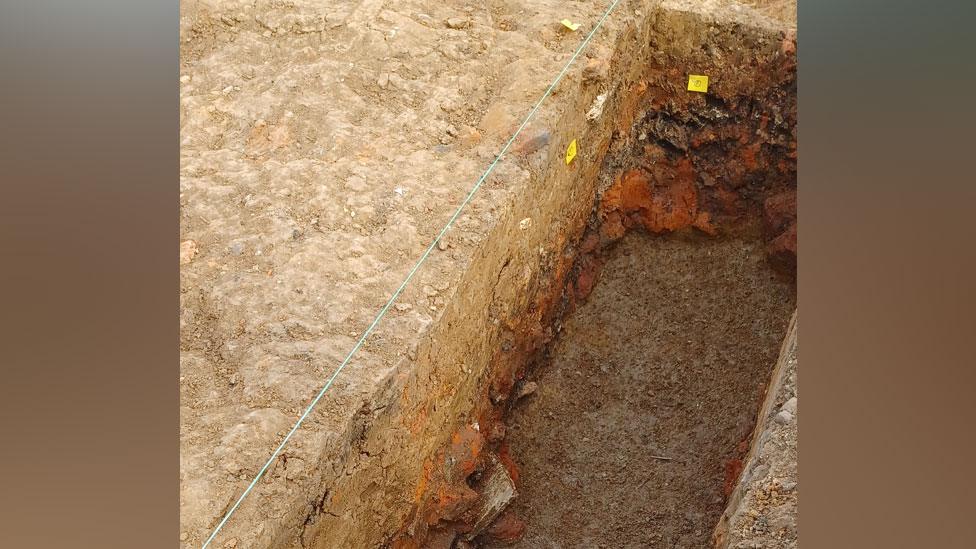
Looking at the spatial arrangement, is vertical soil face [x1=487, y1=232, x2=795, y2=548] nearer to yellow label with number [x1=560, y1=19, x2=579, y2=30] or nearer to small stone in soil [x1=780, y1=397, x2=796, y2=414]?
small stone in soil [x1=780, y1=397, x2=796, y2=414]

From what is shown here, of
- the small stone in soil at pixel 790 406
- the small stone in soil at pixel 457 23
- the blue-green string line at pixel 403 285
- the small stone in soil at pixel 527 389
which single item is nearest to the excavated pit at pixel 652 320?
the small stone in soil at pixel 527 389

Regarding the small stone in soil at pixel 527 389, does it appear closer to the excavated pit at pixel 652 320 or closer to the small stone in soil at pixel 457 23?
the excavated pit at pixel 652 320

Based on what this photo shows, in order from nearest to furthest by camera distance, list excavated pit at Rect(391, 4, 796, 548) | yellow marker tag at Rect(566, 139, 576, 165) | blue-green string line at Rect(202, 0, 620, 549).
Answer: blue-green string line at Rect(202, 0, 620, 549)
excavated pit at Rect(391, 4, 796, 548)
yellow marker tag at Rect(566, 139, 576, 165)

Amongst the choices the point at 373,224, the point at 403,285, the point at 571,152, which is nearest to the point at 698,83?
the point at 571,152

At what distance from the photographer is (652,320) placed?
6.54m

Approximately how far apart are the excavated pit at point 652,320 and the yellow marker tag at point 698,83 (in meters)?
0.05

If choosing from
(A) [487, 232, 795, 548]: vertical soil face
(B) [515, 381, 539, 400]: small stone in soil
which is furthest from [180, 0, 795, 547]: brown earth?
Answer: (A) [487, 232, 795, 548]: vertical soil face

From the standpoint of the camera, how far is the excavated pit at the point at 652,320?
18.1ft

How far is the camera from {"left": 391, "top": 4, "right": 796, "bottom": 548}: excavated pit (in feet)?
18.1

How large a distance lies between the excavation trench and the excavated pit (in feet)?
0.05

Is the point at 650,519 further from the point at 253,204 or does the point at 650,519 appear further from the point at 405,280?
the point at 253,204

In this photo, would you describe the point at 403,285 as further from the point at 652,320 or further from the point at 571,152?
the point at 652,320
